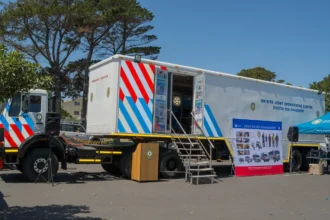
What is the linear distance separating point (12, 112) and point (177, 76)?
5.59m

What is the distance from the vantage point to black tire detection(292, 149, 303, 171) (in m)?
16.7

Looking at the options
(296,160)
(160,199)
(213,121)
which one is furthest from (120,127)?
(296,160)

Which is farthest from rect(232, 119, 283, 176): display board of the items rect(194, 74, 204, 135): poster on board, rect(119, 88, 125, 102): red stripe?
rect(119, 88, 125, 102): red stripe

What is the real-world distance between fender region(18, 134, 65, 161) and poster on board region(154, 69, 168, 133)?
3.04m

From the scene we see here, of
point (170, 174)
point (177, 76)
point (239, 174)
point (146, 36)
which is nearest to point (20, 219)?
point (170, 174)

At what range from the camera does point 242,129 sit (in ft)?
48.0

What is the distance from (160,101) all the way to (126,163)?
2.30m

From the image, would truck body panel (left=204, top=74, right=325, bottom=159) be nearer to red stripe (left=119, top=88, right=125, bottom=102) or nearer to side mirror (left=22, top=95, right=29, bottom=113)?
red stripe (left=119, top=88, right=125, bottom=102)

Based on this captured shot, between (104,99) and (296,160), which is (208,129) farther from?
(296,160)

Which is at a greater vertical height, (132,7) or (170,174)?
(132,7)

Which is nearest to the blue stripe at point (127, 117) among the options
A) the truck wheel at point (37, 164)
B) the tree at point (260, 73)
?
the truck wheel at point (37, 164)

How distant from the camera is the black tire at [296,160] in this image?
54.6 ft

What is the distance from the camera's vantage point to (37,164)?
37.6 ft

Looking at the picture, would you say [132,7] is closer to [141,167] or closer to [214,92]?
[214,92]
